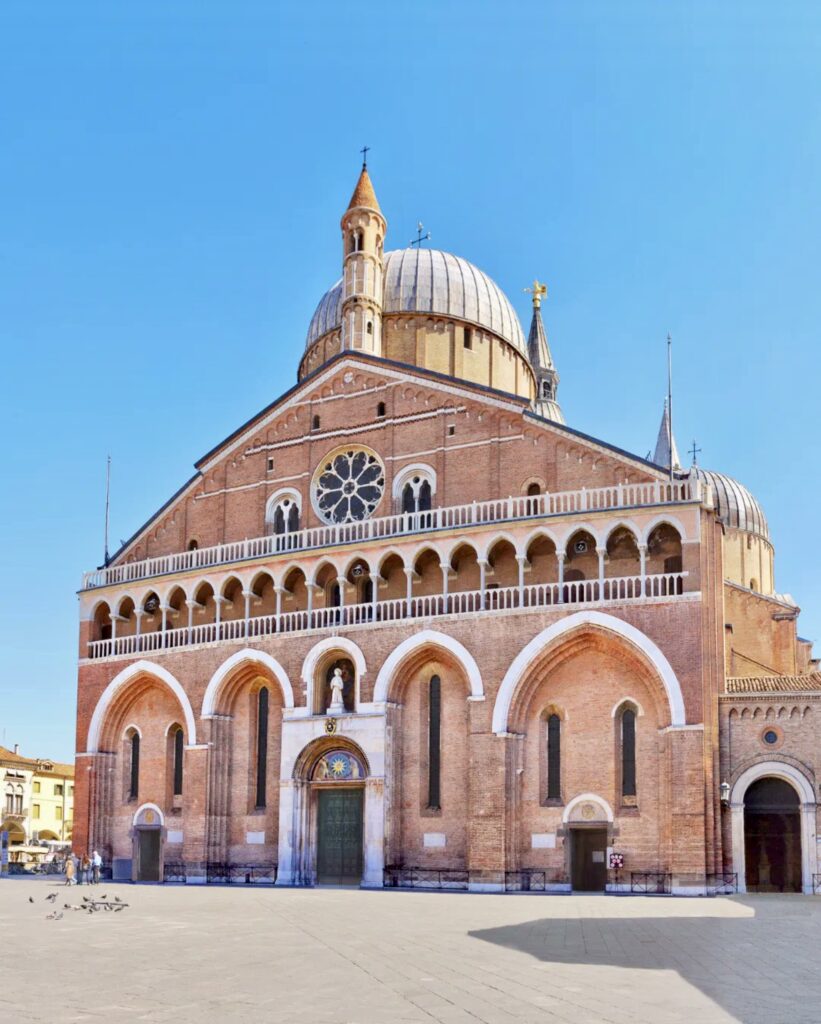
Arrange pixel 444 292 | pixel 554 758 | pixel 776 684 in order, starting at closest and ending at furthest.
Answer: pixel 776 684
pixel 554 758
pixel 444 292

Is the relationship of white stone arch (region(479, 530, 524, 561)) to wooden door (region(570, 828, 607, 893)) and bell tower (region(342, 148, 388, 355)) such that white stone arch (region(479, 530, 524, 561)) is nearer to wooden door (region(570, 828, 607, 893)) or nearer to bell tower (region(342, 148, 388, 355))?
wooden door (region(570, 828, 607, 893))

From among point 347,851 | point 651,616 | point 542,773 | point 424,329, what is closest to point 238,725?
point 347,851

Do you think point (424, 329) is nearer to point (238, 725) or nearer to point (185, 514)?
point (185, 514)

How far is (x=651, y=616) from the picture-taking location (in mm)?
31609

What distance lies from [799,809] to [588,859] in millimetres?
5557

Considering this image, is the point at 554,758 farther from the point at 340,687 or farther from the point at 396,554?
the point at 396,554

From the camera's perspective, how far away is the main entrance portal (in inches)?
1211

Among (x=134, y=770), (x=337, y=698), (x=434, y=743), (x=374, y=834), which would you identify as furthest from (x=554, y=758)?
(x=134, y=770)

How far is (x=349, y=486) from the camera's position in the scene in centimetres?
3891

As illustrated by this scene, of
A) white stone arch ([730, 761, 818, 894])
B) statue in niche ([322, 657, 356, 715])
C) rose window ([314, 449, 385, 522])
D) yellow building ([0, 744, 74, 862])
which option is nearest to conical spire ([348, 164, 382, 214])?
rose window ([314, 449, 385, 522])

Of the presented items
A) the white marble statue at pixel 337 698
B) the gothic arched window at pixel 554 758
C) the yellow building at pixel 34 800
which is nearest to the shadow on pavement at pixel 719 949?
the gothic arched window at pixel 554 758

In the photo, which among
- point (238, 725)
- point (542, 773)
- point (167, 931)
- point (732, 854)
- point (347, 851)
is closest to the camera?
point (167, 931)

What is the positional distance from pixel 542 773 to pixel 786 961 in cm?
1777

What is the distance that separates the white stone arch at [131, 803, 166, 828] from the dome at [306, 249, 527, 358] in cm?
1962
